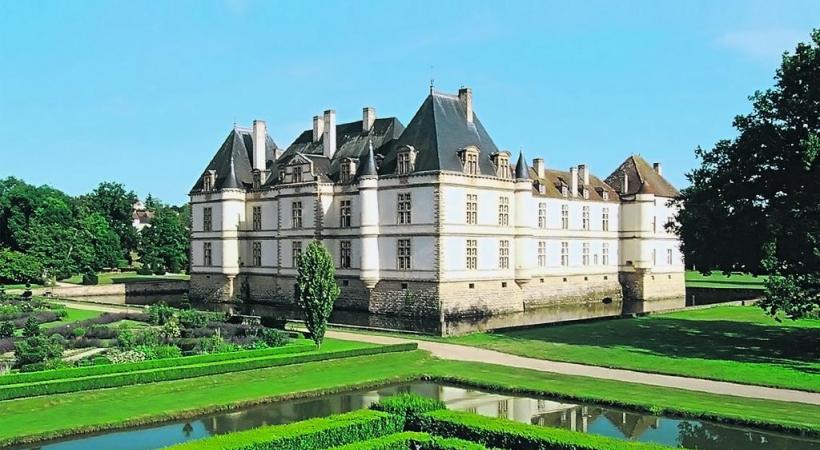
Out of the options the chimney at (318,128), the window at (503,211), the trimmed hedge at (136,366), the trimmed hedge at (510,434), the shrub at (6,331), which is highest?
the chimney at (318,128)

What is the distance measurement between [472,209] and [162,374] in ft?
72.8

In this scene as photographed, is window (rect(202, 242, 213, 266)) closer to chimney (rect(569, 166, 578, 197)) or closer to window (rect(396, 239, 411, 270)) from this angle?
window (rect(396, 239, 411, 270))

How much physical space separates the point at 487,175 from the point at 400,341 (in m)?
14.0

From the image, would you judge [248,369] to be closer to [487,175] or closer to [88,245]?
[487,175]

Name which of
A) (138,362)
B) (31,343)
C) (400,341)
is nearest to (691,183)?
(400,341)

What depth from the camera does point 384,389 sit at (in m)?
22.1

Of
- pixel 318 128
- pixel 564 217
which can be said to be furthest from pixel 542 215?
pixel 318 128

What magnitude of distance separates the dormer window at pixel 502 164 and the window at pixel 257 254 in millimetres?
18637

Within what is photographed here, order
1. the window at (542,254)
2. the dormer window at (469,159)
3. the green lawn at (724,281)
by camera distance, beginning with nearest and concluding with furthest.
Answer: the dormer window at (469,159), the window at (542,254), the green lawn at (724,281)

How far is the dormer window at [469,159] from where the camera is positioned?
40.2 meters

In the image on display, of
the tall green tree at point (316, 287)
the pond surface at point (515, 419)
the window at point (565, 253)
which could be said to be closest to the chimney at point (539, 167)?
the window at point (565, 253)

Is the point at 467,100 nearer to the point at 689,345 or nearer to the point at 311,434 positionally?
the point at 689,345

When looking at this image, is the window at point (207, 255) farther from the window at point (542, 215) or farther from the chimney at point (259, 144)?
the window at point (542, 215)

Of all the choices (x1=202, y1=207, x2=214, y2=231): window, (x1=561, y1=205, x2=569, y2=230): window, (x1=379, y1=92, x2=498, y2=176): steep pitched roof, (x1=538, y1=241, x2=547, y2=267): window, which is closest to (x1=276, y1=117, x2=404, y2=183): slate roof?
(x1=379, y1=92, x2=498, y2=176): steep pitched roof
